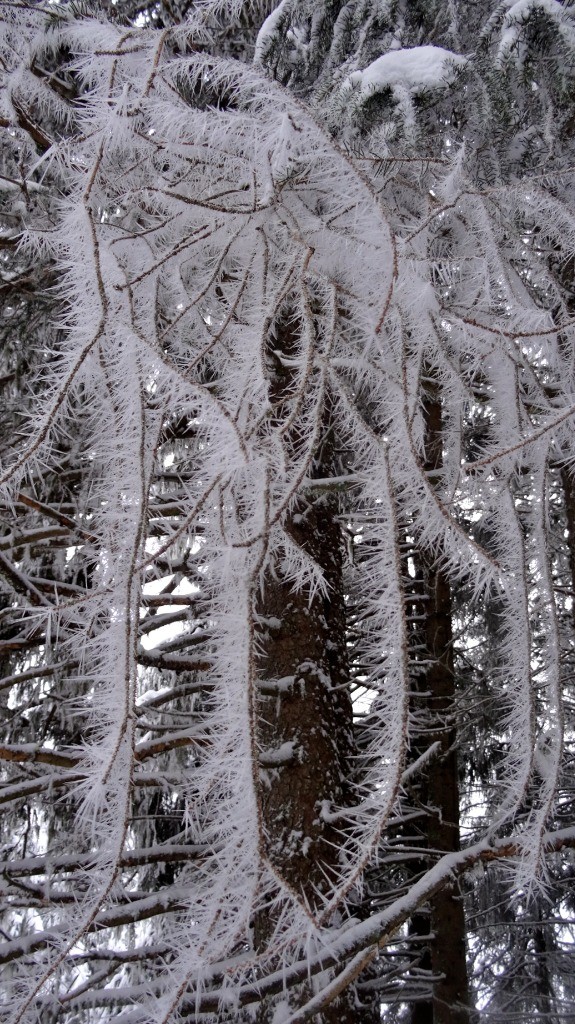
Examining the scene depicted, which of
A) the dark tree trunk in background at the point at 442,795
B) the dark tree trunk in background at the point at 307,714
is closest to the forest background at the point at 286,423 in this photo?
the dark tree trunk in background at the point at 307,714

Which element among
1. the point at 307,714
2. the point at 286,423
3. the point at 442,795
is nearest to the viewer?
the point at 286,423

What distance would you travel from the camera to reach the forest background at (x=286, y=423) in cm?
156

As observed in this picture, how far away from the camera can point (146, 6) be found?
11.7 ft

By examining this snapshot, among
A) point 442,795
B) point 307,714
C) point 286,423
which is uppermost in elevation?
point 286,423

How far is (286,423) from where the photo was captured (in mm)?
1657

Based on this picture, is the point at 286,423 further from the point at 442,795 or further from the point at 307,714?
the point at 442,795

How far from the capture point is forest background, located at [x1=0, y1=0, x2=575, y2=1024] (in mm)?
1557

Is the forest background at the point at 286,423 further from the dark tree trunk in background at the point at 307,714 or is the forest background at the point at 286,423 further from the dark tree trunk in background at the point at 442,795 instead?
the dark tree trunk in background at the point at 442,795

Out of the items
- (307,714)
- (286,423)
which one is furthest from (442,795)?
(286,423)

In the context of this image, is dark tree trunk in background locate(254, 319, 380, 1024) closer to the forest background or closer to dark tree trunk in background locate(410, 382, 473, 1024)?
the forest background

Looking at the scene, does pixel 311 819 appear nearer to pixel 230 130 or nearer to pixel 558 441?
pixel 558 441

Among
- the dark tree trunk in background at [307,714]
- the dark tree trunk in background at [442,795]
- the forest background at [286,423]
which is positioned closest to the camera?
the forest background at [286,423]

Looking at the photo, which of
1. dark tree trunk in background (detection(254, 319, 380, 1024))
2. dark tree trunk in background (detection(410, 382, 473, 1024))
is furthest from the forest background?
dark tree trunk in background (detection(410, 382, 473, 1024))

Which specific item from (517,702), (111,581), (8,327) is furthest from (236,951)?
(8,327)
